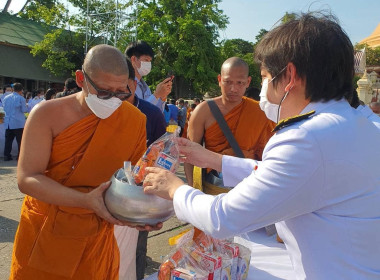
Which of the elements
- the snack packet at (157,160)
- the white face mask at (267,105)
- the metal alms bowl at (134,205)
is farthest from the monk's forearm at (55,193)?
the white face mask at (267,105)

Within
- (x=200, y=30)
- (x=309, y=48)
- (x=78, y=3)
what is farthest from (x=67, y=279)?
(x=78, y=3)

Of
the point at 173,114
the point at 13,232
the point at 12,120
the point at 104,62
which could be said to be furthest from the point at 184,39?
the point at 104,62

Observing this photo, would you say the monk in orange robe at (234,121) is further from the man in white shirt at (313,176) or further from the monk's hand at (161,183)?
the man in white shirt at (313,176)

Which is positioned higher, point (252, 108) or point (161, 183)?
point (252, 108)

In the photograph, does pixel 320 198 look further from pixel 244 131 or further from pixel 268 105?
pixel 244 131

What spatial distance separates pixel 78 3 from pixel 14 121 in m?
22.3

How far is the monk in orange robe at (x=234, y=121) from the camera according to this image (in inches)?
134

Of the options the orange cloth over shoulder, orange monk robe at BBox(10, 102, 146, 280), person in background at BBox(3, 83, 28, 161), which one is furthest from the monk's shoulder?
person in background at BBox(3, 83, 28, 161)

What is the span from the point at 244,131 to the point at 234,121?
0.14 meters

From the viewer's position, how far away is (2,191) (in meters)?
6.09

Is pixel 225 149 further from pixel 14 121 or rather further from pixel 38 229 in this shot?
pixel 14 121

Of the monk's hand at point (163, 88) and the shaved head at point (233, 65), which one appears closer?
the shaved head at point (233, 65)

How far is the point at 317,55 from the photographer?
1253mm

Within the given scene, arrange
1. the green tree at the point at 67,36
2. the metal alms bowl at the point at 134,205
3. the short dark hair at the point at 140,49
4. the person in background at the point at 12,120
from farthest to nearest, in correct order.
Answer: the green tree at the point at 67,36
the person in background at the point at 12,120
the short dark hair at the point at 140,49
the metal alms bowl at the point at 134,205
